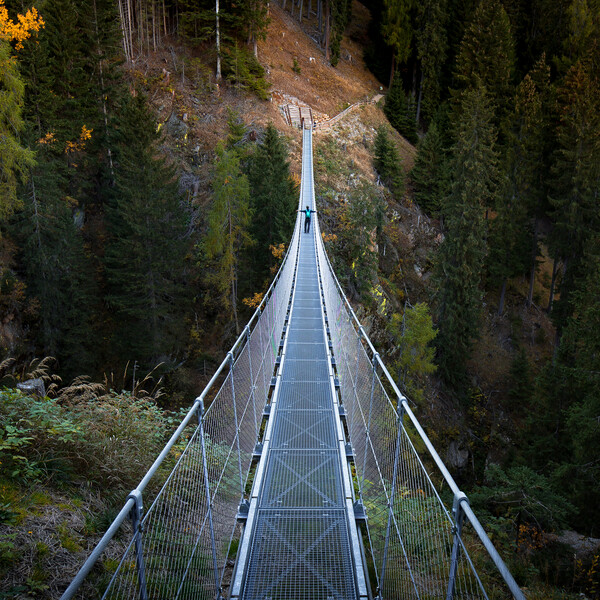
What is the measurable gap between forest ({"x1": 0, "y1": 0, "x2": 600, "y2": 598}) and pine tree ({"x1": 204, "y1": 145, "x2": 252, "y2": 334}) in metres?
0.08

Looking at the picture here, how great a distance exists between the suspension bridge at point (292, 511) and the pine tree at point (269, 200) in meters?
13.0

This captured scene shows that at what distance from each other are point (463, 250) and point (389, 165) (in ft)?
27.9

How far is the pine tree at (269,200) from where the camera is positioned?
18.0 meters

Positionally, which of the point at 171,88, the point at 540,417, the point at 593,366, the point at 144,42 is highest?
the point at 144,42

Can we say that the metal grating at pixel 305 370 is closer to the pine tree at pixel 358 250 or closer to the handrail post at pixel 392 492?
the handrail post at pixel 392 492

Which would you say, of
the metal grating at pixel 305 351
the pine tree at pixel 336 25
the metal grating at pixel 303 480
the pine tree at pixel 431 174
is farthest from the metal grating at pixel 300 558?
the pine tree at pixel 336 25

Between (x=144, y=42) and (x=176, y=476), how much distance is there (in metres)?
28.7

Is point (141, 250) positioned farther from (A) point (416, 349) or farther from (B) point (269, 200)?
(A) point (416, 349)

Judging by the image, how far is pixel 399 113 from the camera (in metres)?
31.0

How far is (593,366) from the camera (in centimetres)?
1073

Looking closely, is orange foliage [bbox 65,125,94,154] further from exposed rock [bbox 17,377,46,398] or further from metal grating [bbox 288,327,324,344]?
exposed rock [bbox 17,377,46,398]

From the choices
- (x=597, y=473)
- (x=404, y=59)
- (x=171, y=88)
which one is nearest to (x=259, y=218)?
(x=171, y=88)

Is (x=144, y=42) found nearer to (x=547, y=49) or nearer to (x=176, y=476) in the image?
(x=547, y=49)

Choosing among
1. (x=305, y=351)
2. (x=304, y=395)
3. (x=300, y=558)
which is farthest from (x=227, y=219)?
(x=300, y=558)
